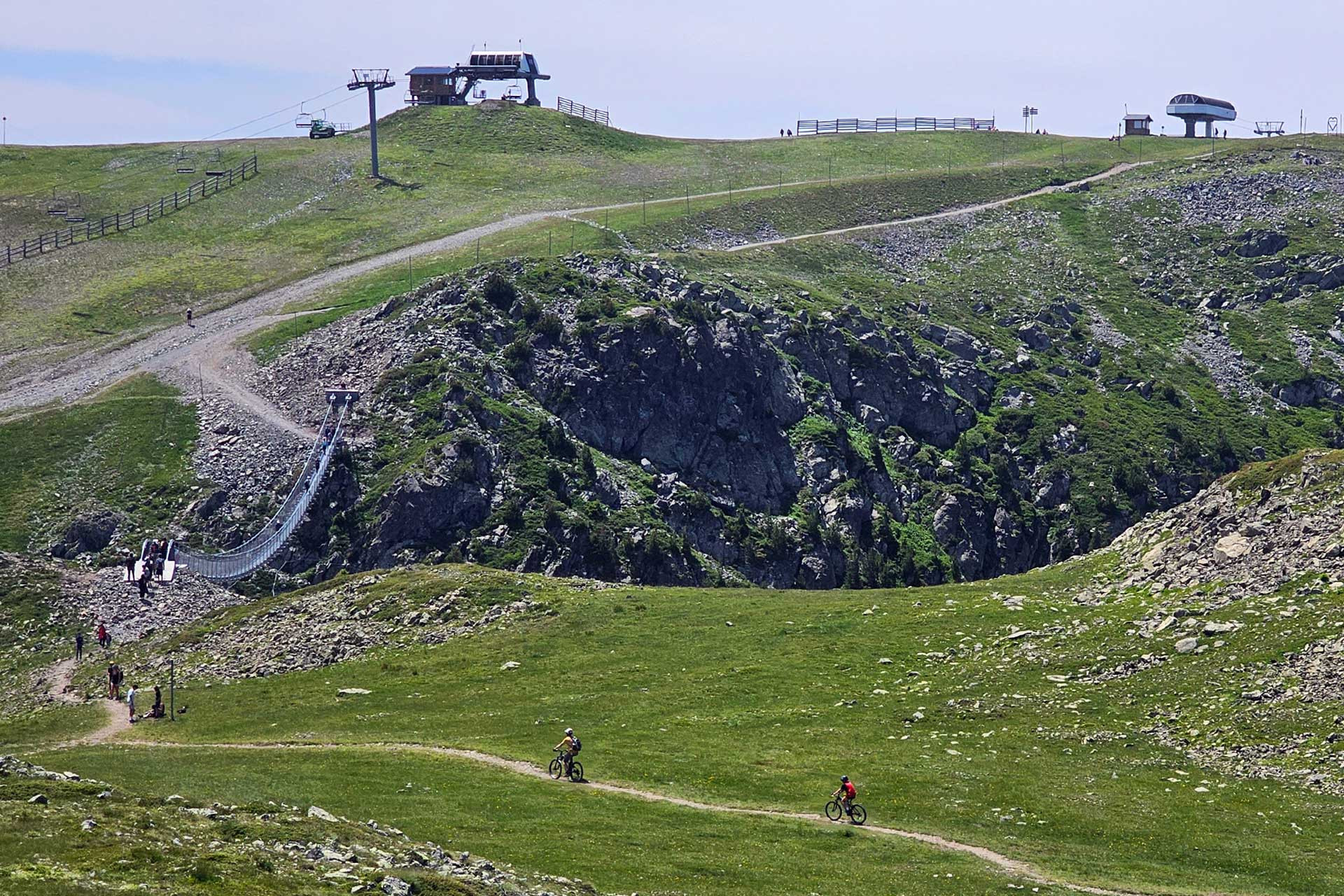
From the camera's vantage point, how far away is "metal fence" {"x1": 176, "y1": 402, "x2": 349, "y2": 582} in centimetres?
10225

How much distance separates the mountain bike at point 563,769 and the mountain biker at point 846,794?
34.4 ft

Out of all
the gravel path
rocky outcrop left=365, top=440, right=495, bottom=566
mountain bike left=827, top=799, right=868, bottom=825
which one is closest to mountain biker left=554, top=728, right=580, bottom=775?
the gravel path

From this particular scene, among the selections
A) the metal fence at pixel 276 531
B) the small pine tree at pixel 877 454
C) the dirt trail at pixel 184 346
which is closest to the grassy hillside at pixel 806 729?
the metal fence at pixel 276 531

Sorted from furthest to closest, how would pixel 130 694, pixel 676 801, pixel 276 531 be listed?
pixel 276 531 < pixel 130 694 < pixel 676 801

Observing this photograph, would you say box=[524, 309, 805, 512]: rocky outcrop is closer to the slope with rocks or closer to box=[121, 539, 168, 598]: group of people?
box=[121, 539, 168, 598]: group of people

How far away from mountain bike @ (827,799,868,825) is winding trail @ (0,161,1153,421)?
78.3m

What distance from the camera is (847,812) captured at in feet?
179

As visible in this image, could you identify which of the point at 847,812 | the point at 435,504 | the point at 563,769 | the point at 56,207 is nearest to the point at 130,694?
the point at 563,769

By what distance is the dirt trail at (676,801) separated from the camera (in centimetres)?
4834

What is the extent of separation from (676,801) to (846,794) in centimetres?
679

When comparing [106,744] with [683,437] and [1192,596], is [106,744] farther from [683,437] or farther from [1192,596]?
[683,437]

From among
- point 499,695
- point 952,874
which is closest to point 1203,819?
point 952,874

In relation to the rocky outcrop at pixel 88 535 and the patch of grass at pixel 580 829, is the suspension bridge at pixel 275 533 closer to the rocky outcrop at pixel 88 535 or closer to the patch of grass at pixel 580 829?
the rocky outcrop at pixel 88 535

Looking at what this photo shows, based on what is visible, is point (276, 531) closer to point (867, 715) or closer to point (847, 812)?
point (867, 715)
